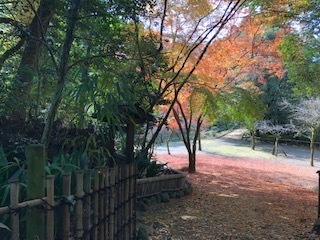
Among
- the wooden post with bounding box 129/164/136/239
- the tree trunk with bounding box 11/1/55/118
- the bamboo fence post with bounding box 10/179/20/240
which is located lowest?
the wooden post with bounding box 129/164/136/239

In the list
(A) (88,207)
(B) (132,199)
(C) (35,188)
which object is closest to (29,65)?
(B) (132,199)

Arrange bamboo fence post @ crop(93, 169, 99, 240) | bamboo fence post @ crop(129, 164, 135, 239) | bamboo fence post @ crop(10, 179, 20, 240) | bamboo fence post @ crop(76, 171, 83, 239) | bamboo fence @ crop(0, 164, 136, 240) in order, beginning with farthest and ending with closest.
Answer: bamboo fence post @ crop(129, 164, 135, 239), bamboo fence post @ crop(93, 169, 99, 240), bamboo fence post @ crop(76, 171, 83, 239), bamboo fence @ crop(0, 164, 136, 240), bamboo fence post @ crop(10, 179, 20, 240)

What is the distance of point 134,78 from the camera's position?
14.3 ft

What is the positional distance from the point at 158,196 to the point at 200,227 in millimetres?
1226

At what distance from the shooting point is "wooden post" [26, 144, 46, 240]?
1256 millimetres

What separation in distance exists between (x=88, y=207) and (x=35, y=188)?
398 mm

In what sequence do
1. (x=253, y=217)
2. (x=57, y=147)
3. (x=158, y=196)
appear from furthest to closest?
(x=158, y=196), (x=253, y=217), (x=57, y=147)

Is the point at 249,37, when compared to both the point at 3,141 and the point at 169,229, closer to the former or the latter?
the point at 169,229

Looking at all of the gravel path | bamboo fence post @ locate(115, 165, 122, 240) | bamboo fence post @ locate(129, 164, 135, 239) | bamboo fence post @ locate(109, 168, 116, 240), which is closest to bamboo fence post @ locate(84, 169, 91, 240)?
bamboo fence post @ locate(109, 168, 116, 240)

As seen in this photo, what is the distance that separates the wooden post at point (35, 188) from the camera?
126 centimetres

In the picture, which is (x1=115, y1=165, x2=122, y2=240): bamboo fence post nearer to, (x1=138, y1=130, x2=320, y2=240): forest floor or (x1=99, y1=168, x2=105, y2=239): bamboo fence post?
(x1=99, y1=168, x2=105, y2=239): bamboo fence post

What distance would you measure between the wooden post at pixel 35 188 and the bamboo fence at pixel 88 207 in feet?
0.06

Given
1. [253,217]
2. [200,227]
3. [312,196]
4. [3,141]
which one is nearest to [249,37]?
[312,196]

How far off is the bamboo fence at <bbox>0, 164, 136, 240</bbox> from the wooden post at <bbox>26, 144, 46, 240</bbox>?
0.02 meters
